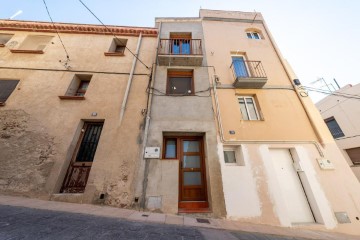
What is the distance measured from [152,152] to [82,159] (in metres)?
2.54

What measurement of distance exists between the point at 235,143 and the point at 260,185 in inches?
58.0

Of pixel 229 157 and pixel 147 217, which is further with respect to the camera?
pixel 229 157

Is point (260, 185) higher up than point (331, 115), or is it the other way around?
point (331, 115)

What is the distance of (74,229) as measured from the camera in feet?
Result: 6.95

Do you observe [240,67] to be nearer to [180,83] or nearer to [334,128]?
[180,83]

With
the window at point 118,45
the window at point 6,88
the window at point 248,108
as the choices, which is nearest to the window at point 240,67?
the window at point 248,108

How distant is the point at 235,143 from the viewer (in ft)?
16.9

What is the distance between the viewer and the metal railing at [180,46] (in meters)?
7.41

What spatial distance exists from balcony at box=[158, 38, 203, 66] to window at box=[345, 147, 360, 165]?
1286 cm

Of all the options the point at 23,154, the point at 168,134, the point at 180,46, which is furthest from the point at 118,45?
the point at 23,154

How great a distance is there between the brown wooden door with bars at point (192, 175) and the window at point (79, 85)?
198 inches

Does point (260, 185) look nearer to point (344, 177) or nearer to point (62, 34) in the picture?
point (344, 177)

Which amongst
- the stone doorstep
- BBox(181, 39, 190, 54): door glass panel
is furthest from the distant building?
the stone doorstep

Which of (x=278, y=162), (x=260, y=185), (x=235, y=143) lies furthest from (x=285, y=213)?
(x=235, y=143)
